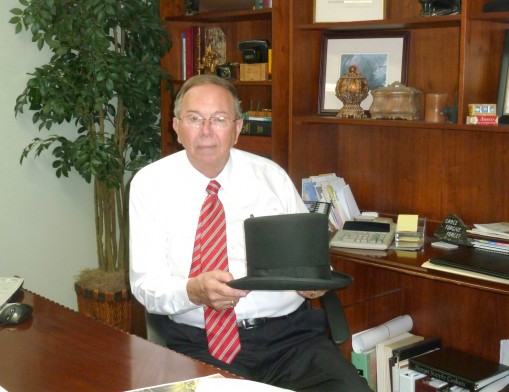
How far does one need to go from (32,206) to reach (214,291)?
2.05 m

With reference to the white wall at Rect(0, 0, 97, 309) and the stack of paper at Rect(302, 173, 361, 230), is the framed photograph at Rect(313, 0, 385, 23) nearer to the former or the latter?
the stack of paper at Rect(302, 173, 361, 230)

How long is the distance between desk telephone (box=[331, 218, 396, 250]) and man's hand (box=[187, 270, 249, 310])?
0.80 metres

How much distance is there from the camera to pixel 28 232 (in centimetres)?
365

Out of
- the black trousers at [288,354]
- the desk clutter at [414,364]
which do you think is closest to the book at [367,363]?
the desk clutter at [414,364]

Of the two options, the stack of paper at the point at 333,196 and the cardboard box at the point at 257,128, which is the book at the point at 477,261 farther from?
the cardboard box at the point at 257,128

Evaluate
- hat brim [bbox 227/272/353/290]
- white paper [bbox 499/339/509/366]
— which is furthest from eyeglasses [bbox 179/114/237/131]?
white paper [bbox 499/339/509/366]

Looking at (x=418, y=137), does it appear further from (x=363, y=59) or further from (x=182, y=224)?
(x=182, y=224)

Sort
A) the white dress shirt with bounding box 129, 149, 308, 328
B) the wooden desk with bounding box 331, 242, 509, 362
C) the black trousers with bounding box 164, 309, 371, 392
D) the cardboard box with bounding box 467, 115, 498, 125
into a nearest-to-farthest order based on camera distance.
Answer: the black trousers with bounding box 164, 309, 371, 392
the white dress shirt with bounding box 129, 149, 308, 328
the cardboard box with bounding box 467, 115, 498, 125
the wooden desk with bounding box 331, 242, 509, 362

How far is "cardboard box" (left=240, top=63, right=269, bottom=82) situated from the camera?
3113 mm

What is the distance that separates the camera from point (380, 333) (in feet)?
9.65

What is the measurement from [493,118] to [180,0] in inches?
67.2

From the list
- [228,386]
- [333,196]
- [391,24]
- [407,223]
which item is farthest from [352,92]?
[228,386]

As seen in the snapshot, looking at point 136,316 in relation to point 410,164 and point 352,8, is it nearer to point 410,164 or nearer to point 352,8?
point 410,164

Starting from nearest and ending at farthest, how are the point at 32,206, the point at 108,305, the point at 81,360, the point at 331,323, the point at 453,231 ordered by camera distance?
1. the point at 81,360
2. the point at 331,323
3. the point at 453,231
4. the point at 108,305
5. the point at 32,206
